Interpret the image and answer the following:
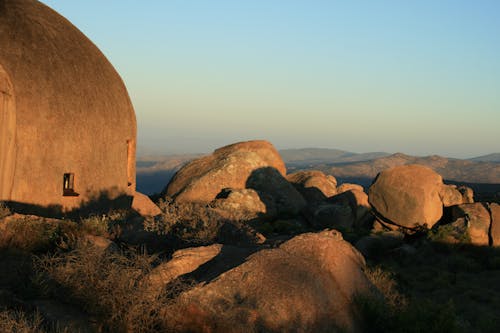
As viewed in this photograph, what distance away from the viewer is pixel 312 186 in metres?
23.6

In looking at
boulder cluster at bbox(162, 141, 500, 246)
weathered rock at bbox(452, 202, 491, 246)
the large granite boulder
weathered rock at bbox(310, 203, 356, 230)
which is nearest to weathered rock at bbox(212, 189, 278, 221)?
boulder cluster at bbox(162, 141, 500, 246)

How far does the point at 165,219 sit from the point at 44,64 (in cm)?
545

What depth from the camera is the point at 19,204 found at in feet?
36.4

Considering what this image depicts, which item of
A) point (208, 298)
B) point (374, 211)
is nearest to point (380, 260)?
point (374, 211)

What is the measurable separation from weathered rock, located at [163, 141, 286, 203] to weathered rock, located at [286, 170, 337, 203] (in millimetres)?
1641

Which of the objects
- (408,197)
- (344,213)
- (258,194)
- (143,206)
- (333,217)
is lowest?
(333,217)

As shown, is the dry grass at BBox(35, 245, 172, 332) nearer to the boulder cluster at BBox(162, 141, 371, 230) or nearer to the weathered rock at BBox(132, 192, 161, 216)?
the weathered rock at BBox(132, 192, 161, 216)

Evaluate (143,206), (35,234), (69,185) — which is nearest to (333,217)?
(143,206)

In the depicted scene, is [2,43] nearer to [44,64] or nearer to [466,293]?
[44,64]

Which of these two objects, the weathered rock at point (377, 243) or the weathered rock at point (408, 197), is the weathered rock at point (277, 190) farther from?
the weathered rock at point (377, 243)

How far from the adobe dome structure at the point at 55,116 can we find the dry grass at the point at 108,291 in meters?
5.08

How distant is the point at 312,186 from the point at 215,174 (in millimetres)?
5603

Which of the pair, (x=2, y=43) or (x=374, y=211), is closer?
(x=2, y=43)

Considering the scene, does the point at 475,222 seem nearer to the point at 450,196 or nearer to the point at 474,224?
the point at 474,224
